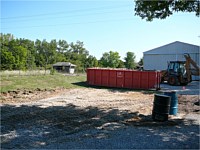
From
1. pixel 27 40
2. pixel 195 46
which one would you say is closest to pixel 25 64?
pixel 27 40

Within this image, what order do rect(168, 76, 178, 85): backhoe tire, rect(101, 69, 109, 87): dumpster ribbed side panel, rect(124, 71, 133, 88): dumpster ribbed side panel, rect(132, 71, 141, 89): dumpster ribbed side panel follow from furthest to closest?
rect(168, 76, 178, 85): backhoe tire → rect(101, 69, 109, 87): dumpster ribbed side panel → rect(124, 71, 133, 88): dumpster ribbed side panel → rect(132, 71, 141, 89): dumpster ribbed side panel

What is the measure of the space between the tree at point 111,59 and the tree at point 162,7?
92.1m

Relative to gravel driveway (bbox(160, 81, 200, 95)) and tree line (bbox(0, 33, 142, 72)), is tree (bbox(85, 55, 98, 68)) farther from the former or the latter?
gravel driveway (bbox(160, 81, 200, 95))

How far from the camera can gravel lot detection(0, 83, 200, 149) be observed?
23.5 feet

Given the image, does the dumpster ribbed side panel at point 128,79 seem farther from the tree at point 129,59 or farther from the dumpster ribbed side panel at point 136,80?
the tree at point 129,59

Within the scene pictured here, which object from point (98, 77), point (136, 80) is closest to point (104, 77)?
point (98, 77)

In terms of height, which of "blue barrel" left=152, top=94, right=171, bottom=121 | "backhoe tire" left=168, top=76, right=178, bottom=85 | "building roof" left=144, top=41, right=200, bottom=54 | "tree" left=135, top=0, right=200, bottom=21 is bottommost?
→ "blue barrel" left=152, top=94, right=171, bottom=121

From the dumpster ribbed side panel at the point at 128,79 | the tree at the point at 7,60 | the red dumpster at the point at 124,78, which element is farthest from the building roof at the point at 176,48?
the tree at the point at 7,60

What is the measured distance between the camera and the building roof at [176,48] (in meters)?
35.8

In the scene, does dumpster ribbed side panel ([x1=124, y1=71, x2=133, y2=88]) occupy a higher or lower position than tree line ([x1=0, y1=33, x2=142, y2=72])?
lower

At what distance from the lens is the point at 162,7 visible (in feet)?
32.0

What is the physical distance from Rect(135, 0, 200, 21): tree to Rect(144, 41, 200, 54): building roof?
89.3 feet

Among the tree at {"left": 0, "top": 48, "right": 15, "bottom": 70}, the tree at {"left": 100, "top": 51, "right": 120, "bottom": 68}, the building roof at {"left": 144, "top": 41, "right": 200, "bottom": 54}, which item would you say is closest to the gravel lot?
the building roof at {"left": 144, "top": 41, "right": 200, "bottom": 54}

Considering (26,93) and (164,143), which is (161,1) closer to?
(164,143)
